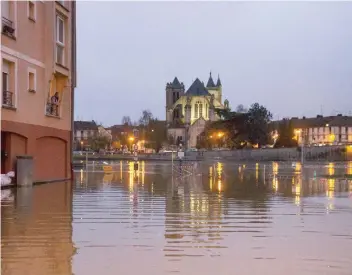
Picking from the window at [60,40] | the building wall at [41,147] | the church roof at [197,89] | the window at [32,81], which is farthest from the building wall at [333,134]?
the window at [32,81]

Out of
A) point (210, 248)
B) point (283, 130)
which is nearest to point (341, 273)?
point (210, 248)

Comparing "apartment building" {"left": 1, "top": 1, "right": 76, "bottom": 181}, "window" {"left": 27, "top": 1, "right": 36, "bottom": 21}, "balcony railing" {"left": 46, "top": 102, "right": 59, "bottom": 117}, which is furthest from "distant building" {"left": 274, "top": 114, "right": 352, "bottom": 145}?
"window" {"left": 27, "top": 1, "right": 36, "bottom": 21}

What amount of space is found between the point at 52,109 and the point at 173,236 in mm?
16640

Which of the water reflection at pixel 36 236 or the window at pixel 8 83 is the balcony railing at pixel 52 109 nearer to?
the window at pixel 8 83

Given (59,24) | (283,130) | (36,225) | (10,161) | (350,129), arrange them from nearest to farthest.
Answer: (36,225), (10,161), (59,24), (283,130), (350,129)

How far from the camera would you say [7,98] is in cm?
2092

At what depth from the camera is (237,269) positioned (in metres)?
7.32

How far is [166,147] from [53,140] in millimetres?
133282

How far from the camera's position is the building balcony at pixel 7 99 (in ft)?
67.4

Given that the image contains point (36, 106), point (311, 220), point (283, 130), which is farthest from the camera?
point (283, 130)

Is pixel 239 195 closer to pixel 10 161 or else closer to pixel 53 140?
pixel 10 161

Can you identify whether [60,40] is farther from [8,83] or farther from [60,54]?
[8,83]

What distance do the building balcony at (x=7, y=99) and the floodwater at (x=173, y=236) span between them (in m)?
5.16

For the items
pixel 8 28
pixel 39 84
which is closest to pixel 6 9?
pixel 8 28
